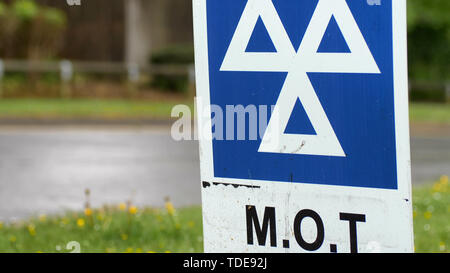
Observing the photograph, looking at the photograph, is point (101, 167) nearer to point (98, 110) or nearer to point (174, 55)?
point (98, 110)

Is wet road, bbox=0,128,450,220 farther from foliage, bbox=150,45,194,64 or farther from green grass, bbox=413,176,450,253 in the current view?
foliage, bbox=150,45,194,64

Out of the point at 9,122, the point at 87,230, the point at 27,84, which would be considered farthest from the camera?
the point at 27,84

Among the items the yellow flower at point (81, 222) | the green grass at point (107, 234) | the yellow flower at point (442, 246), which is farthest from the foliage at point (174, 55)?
the yellow flower at point (442, 246)

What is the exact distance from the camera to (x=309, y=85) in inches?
103

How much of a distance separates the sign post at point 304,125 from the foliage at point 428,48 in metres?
23.7

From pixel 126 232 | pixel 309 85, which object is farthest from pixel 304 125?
pixel 126 232

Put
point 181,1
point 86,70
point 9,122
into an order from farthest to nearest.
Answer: point 181,1 < point 86,70 < point 9,122

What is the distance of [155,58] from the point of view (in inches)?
973

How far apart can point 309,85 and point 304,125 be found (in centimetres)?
13

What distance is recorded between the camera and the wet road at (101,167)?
944 centimetres

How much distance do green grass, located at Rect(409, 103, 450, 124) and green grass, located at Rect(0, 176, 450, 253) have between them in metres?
12.0

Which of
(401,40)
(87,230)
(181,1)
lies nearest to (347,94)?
(401,40)

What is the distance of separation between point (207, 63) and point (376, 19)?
24.2 inches

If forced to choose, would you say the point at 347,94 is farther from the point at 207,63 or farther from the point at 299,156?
the point at 207,63
